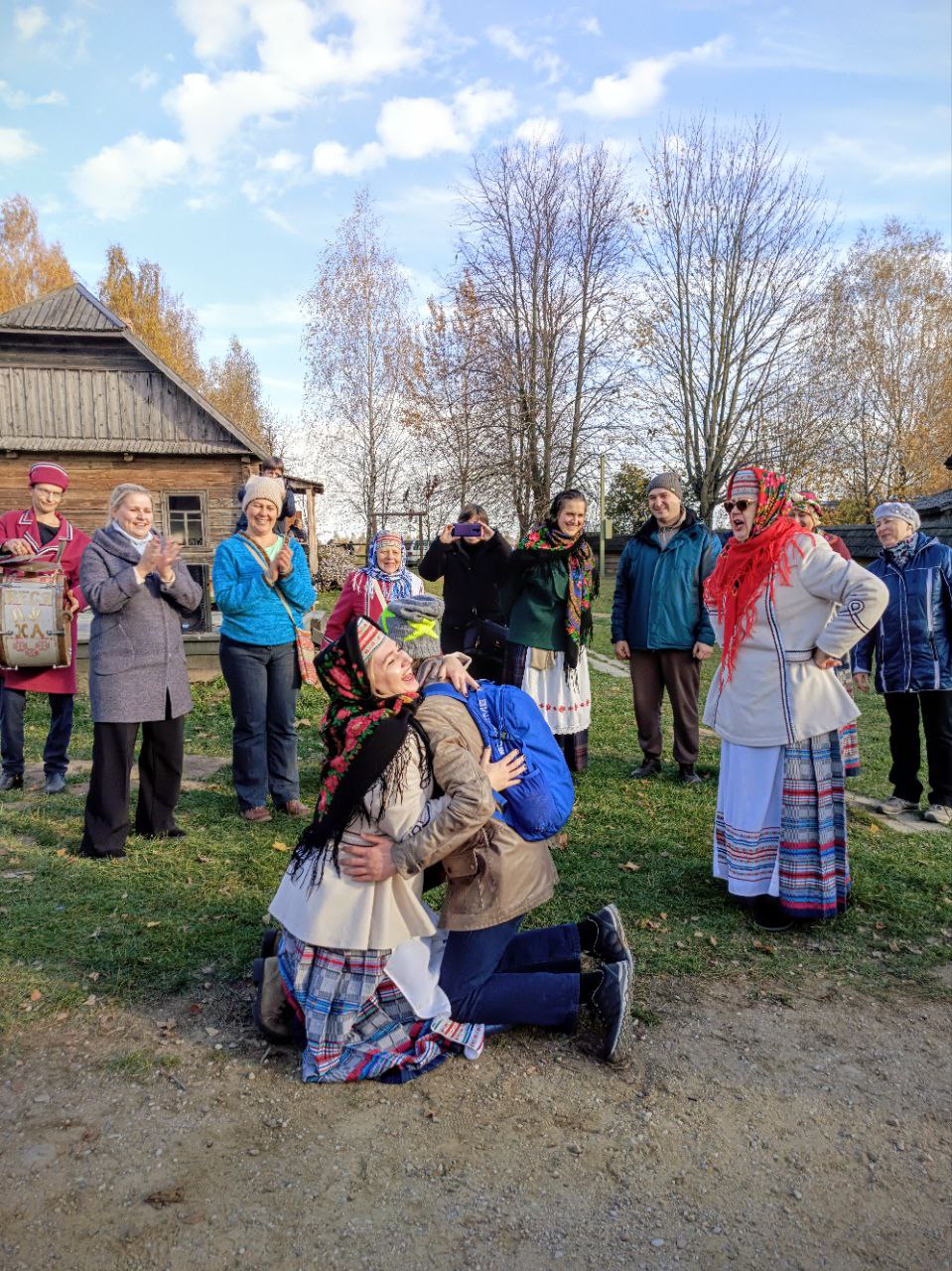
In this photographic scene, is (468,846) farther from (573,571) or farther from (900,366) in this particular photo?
(900,366)

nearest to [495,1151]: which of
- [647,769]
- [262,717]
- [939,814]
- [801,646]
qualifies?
[801,646]

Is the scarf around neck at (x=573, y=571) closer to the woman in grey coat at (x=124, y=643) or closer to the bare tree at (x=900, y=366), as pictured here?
the woman in grey coat at (x=124, y=643)

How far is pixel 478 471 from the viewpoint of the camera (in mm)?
22953

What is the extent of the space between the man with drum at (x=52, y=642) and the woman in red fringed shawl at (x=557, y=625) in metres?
3.01

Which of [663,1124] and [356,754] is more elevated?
[356,754]

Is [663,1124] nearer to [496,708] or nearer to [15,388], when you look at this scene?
[496,708]

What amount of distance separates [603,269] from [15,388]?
14.7 m

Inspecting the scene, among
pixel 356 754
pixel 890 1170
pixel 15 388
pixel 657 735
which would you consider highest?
pixel 15 388

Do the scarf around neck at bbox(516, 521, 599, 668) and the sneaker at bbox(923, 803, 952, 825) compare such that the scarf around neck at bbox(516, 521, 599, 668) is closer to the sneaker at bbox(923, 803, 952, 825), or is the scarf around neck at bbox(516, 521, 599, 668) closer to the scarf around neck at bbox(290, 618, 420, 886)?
the sneaker at bbox(923, 803, 952, 825)

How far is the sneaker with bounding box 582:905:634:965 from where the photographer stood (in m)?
3.16

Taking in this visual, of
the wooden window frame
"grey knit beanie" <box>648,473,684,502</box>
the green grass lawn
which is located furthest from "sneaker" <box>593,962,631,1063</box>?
the wooden window frame

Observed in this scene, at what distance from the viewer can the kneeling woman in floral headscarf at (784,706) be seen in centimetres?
386

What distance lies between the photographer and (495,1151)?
8.08 feet

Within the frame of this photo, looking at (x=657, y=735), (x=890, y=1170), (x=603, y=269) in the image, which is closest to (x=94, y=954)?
(x=890, y=1170)
